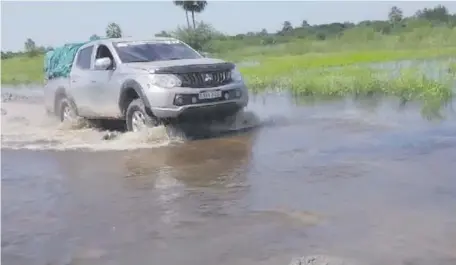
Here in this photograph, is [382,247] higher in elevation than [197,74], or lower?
lower

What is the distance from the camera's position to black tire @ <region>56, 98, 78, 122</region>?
12.4 meters

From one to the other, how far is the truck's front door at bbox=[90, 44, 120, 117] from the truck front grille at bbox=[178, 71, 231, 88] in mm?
1325

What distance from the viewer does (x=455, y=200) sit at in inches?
234

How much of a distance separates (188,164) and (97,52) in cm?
381

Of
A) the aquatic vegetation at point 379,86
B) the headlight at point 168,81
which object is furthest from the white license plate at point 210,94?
the aquatic vegetation at point 379,86

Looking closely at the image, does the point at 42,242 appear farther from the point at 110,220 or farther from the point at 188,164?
the point at 188,164

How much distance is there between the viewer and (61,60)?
47.3 feet

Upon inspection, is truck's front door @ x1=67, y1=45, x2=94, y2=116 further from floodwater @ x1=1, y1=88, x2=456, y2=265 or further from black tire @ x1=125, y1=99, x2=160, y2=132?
black tire @ x1=125, y1=99, x2=160, y2=132

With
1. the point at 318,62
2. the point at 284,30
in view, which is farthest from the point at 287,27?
the point at 318,62

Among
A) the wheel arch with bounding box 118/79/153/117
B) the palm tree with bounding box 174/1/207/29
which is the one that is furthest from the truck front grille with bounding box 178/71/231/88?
the palm tree with bounding box 174/1/207/29

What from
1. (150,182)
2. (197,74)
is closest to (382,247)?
(150,182)

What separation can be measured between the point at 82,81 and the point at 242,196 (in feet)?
19.5

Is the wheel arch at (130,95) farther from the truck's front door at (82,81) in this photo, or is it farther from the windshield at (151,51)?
the truck's front door at (82,81)

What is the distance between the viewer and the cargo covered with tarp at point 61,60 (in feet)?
42.6
